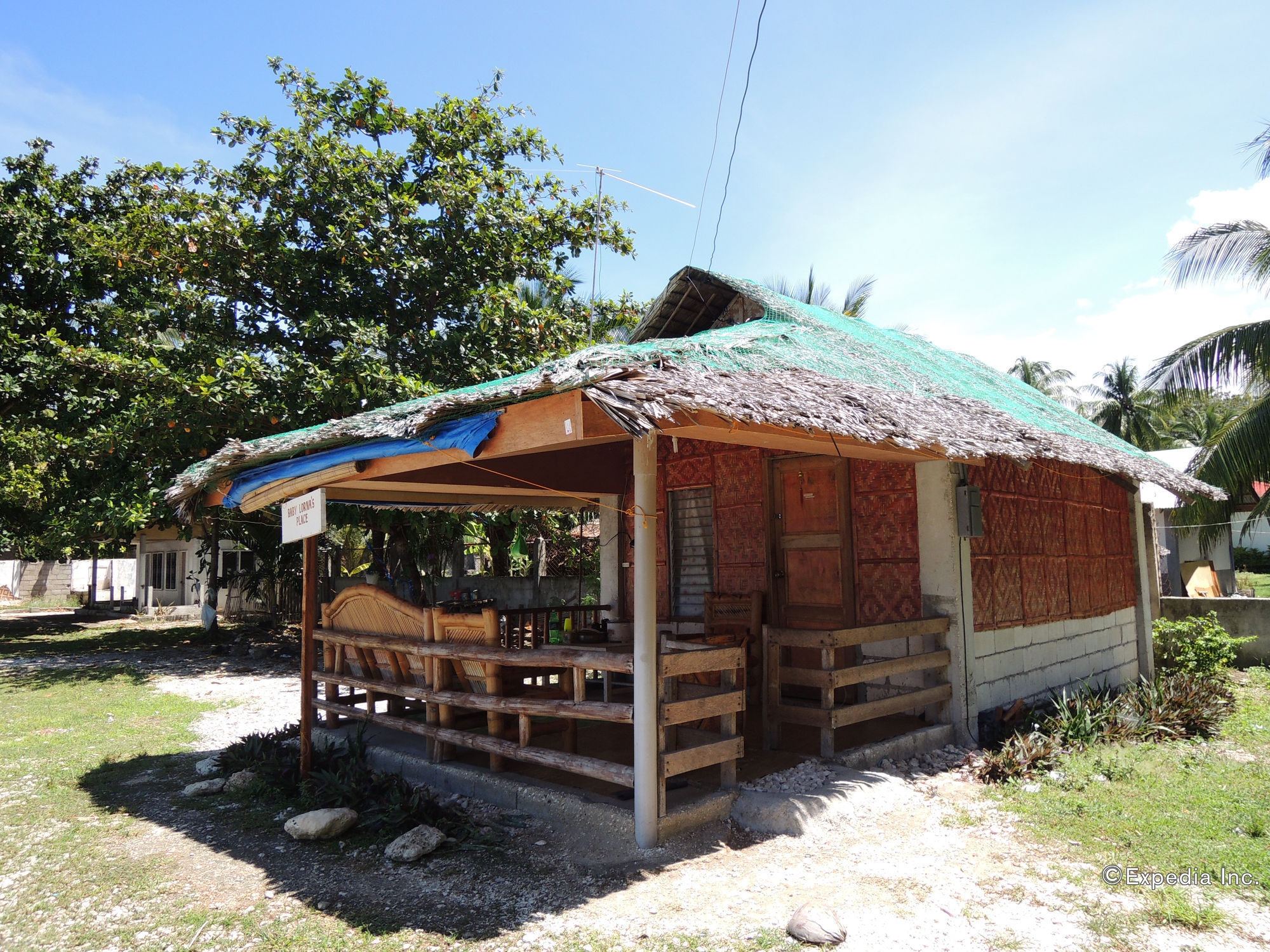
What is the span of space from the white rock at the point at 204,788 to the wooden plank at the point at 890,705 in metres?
4.76

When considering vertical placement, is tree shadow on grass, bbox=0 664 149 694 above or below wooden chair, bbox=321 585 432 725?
below

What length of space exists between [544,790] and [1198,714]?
654cm

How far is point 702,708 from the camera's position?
4.69 meters

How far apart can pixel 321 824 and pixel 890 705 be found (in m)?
4.12

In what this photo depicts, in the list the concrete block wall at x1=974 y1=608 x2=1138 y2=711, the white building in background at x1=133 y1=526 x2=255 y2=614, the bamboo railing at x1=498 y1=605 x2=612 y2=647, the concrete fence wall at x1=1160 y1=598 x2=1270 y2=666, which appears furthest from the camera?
the white building in background at x1=133 y1=526 x2=255 y2=614

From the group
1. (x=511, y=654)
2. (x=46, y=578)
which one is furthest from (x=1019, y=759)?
(x=46, y=578)

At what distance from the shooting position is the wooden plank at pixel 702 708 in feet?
14.8

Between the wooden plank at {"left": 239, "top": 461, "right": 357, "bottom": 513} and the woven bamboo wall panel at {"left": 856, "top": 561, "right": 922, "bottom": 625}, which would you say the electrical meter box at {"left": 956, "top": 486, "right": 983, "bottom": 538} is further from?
the wooden plank at {"left": 239, "top": 461, "right": 357, "bottom": 513}

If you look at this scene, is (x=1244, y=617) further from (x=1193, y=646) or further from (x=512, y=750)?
(x=512, y=750)

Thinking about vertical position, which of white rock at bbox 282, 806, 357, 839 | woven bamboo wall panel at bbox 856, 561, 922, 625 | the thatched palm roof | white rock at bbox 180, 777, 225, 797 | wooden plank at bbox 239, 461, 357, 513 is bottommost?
white rock at bbox 180, 777, 225, 797

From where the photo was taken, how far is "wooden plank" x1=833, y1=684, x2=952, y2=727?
5.67m

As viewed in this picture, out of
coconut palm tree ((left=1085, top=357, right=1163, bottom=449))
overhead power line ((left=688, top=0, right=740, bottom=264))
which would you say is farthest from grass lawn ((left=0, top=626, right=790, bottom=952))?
coconut palm tree ((left=1085, top=357, right=1163, bottom=449))

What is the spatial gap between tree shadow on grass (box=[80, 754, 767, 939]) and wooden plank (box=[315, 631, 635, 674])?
102cm

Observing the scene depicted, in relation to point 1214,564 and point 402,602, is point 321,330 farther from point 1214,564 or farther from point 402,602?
point 1214,564
